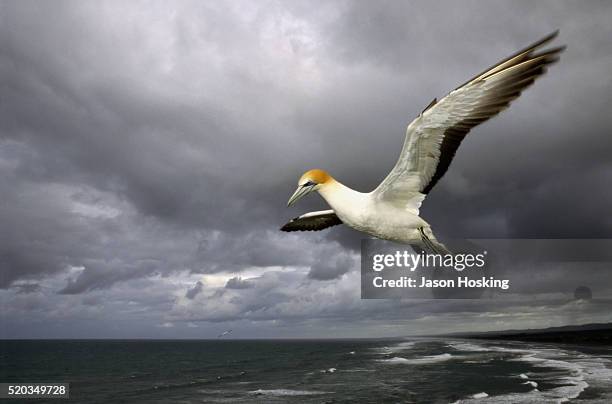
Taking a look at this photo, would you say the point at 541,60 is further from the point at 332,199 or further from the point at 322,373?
the point at 322,373

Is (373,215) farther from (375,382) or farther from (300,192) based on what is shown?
(375,382)

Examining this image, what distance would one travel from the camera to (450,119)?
6285 mm

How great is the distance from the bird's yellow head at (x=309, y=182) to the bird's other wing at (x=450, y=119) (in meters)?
0.91

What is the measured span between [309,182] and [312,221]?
3.39 meters

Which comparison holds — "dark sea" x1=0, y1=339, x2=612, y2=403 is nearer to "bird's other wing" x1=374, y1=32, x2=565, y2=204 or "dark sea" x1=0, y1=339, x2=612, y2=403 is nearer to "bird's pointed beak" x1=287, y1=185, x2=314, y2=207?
"bird's other wing" x1=374, y1=32, x2=565, y2=204

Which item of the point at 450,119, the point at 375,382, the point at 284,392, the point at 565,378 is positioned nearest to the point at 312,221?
the point at 450,119

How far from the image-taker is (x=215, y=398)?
53.0m

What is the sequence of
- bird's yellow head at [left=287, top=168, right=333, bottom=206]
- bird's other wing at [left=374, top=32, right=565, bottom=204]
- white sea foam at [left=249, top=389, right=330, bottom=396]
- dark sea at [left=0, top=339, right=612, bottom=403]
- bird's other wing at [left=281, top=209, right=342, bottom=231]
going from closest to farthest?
1. bird's other wing at [left=374, top=32, right=565, bottom=204]
2. bird's yellow head at [left=287, top=168, right=333, bottom=206]
3. bird's other wing at [left=281, top=209, right=342, bottom=231]
4. dark sea at [left=0, top=339, right=612, bottom=403]
5. white sea foam at [left=249, top=389, right=330, bottom=396]

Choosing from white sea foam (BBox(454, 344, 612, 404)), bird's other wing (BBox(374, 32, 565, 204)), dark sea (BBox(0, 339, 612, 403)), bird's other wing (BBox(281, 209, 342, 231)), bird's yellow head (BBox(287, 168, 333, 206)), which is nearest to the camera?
bird's other wing (BBox(374, 32, 565, 204))

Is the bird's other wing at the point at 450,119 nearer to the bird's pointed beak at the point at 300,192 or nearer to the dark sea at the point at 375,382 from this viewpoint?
the bird's pointed beak at the point at 300,192

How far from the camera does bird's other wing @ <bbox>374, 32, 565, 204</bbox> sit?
562 cm

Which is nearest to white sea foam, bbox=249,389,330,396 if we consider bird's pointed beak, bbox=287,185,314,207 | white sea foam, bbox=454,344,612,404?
white sea foam, bbox=454,344,612,404

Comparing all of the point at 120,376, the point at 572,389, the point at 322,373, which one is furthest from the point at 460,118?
the point at 120,376

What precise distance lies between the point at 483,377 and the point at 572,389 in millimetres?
16868
